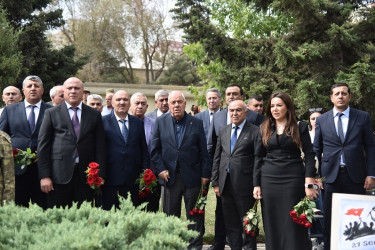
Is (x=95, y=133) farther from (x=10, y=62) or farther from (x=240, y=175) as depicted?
(x=10, y=62)

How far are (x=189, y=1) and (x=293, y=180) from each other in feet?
111

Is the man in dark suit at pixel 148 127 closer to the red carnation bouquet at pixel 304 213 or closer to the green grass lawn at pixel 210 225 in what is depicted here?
the green grass lawn at pixel 210 225

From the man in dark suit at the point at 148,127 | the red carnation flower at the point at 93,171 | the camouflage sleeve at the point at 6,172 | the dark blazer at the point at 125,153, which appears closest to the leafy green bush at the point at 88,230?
the camouflage sleeve at the point at 6,172

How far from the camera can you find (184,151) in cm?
684

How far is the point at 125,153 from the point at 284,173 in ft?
7.33

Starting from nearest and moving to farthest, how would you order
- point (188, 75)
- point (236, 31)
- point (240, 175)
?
point (240, 175) → point (236, 31) → point (188, 75)

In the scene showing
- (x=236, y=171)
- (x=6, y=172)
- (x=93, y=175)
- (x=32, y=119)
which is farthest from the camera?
(x=32, y=119)

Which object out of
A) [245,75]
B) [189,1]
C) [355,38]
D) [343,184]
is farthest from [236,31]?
[343,184]

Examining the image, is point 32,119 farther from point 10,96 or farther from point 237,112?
point 237,112

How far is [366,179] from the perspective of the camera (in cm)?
653

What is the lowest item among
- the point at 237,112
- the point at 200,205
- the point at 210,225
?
the point at 210,225

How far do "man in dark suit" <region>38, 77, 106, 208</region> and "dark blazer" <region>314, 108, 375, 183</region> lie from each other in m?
3.12

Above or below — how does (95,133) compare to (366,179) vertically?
above

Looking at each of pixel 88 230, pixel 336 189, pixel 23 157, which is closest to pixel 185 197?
pixel 336 189
